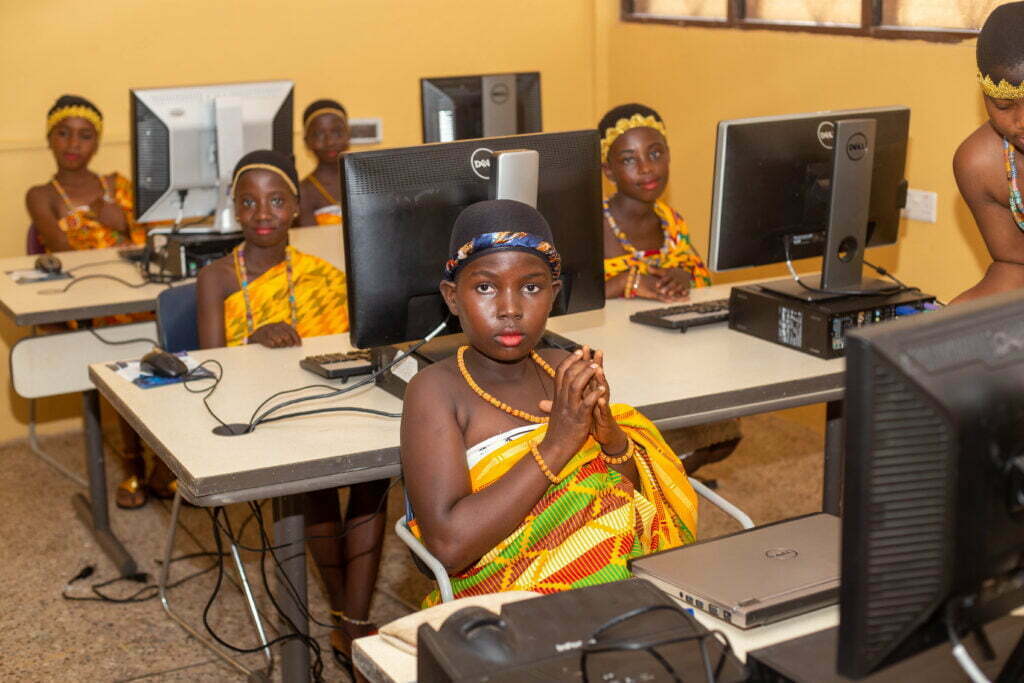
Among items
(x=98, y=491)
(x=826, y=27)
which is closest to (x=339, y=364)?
(x=98, y=491)

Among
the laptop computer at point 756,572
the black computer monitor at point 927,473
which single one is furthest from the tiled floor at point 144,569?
the black computer monitor at point 927,473

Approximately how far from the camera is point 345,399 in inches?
99.7

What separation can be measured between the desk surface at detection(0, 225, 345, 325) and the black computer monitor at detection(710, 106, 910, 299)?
1350 mm

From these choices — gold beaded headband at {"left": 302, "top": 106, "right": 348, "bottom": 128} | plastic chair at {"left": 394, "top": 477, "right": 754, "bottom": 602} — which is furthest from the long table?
gold beaded headband at {"left": 302, "top": 106, "right": 348, "bottom": 128}

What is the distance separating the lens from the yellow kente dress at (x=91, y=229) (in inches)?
178

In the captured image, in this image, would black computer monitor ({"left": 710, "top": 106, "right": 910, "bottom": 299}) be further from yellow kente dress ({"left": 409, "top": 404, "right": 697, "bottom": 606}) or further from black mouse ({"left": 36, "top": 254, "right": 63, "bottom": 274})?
black mouse ({"left": 36, "top": 254, "right": 63, "bottom": 274})

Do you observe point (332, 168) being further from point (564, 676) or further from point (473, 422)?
point (564, 676)

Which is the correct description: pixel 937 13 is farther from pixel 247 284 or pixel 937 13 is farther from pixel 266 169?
pixel 247 284

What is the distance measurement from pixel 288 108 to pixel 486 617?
3110 mm

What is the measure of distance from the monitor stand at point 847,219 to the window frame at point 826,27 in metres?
1.28

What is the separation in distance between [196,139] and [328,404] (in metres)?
1.76

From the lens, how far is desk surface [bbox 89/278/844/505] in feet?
7.14

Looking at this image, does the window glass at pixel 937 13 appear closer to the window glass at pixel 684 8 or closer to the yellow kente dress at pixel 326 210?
the window glass at pixel 684 8

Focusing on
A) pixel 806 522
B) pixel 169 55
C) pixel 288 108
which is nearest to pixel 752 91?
pixel 288 108
